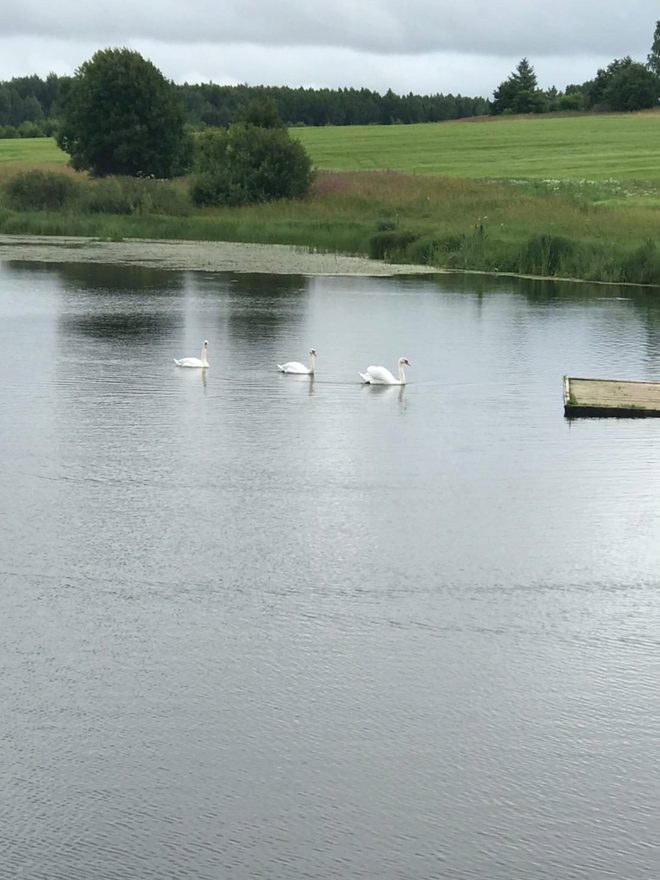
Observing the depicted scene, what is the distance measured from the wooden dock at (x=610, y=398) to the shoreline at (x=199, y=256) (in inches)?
856

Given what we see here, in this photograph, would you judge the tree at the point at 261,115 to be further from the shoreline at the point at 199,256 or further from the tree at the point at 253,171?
the shoreline at the point at 199,256

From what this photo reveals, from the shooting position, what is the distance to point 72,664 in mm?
12945

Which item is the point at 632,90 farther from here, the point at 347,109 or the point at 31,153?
the point at 31,153

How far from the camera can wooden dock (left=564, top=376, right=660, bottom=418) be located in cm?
2345

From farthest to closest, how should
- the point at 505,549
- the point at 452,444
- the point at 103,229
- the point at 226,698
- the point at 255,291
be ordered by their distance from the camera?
1. the point at 103,229
2. the point at 255,291
3. the point at 452,444
4. the point at 505,549
5. the point at 226,698

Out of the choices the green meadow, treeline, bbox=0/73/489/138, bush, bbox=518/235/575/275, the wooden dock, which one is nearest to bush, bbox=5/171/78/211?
the green meadow

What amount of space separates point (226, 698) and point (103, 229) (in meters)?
50.8

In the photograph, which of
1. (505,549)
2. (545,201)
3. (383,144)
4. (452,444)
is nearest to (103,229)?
(545,201)

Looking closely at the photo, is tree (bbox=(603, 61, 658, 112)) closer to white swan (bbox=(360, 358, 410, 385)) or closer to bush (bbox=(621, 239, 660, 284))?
bush (bbox=(621, 239, 660, 284))

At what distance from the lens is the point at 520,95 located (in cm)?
12019

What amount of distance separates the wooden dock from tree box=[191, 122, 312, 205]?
39.1 m

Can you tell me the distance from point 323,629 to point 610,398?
36.8 feet

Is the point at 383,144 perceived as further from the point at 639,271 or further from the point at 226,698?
the point at 226,698

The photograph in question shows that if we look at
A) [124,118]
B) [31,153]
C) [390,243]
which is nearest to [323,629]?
[390,243]
